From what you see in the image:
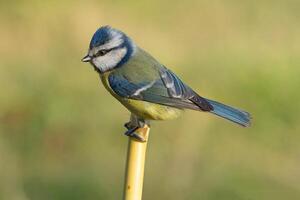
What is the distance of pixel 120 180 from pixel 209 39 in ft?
5.14

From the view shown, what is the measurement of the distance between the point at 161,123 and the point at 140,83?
49.3 inches

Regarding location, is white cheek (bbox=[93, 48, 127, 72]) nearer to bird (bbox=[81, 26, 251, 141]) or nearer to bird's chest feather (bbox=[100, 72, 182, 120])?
bird (bbox=[81, 26, 251, 141])

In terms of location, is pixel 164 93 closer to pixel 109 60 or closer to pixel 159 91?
pixel 159 91

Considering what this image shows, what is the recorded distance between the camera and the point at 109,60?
2.42 metres

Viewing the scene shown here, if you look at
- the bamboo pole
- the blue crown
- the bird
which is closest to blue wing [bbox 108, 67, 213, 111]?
the bird

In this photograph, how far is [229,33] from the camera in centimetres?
453

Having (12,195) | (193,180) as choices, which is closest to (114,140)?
(193,180)

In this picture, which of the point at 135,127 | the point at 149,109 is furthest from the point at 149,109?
the point at 135,127

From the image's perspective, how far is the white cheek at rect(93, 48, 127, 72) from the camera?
2.41 meters

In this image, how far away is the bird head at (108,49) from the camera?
2324mm

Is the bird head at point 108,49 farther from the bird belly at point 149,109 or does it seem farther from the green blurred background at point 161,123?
the green blurred background at point 161,123

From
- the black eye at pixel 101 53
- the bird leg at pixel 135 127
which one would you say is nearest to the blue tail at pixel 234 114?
the bird leg at pixel 135 127

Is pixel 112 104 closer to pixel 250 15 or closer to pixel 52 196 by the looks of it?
pixel 52 196

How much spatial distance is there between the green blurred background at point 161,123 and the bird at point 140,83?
680 mm
